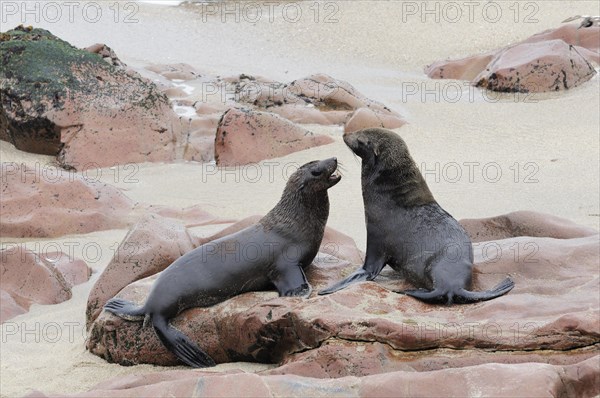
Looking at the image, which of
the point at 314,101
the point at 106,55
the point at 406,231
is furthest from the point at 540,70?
the point at 406,231

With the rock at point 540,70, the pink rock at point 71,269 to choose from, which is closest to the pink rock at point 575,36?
the rock at point 540,70

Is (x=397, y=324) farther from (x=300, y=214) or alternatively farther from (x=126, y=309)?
(x=126, y=309)

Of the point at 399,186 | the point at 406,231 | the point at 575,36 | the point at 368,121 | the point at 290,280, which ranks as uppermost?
the point at 575,36

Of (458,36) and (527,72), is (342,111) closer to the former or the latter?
(527,72)

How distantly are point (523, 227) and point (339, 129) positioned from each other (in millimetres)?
4989

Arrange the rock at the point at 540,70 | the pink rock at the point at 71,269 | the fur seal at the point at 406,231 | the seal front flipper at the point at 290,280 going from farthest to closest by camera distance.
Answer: the rock at the point at 540,70, the pink rock at the point at 71,269, the seal front flipper at the point at 290,280, the fur seal at the point at 406,231

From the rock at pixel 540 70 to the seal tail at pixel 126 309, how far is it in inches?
336

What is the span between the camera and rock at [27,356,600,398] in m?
3.47

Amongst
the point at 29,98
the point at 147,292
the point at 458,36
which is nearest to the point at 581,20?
the point at 458,36

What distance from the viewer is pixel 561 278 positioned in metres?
5.22

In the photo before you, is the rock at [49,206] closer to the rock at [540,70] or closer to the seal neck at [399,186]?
the seal neck at [399,186]

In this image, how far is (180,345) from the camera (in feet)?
17.3

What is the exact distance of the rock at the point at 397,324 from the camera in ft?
14.3

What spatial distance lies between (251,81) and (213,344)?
9201 millimetres
